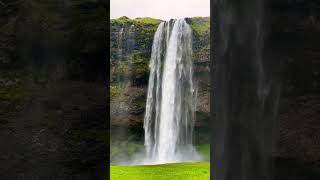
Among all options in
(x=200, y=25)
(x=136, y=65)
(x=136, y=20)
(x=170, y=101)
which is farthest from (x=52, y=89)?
(x=136, y=20)

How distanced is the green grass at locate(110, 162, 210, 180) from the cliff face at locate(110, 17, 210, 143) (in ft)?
23.3

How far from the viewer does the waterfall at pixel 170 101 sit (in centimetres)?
2614

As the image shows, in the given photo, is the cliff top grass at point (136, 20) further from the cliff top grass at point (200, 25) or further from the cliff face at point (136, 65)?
the cliff top grass at point (200, 25)

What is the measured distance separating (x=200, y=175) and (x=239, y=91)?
1500 cm

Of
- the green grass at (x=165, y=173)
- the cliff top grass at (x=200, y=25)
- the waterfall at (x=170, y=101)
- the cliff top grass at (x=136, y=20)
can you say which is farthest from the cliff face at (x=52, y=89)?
the cliff top grass at (x=136, y=20)

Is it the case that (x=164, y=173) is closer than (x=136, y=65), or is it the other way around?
(x=164, y=173)

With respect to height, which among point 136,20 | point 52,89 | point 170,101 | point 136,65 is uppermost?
point 136,20

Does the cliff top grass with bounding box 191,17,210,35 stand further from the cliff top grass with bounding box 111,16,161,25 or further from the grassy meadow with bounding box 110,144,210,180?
the grassy meadow with bounding box 110,144,210,180

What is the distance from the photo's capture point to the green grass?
56.4ft

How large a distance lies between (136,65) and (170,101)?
3362 mm

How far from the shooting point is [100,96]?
8.21ft

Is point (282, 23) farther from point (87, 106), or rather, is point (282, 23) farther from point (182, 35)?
point (182, 35)

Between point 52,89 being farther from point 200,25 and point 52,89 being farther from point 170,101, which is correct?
point 200,25

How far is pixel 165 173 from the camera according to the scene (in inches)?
725
